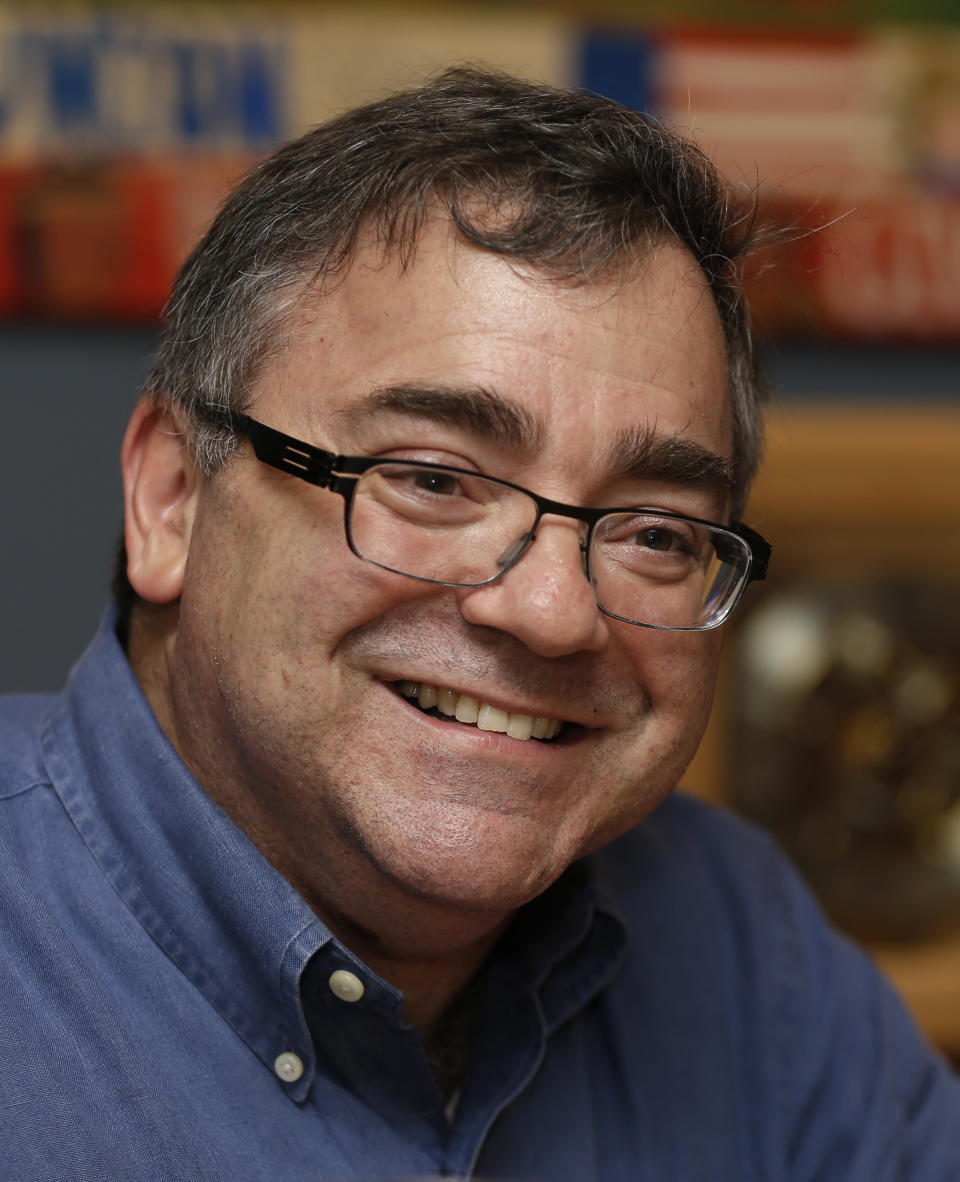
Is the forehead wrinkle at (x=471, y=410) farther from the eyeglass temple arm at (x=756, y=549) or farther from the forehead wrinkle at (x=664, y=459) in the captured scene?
the eyeglass temple arm at (x=756, y=549)

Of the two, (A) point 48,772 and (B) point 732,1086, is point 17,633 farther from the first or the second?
(B) point 732,1086

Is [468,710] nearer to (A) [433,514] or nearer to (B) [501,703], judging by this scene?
(B) [501,703]

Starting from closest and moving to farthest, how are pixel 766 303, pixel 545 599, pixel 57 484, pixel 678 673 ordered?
pixel 545 599 < pixel 678 673 < pixel 57 484 < pixel 766 303

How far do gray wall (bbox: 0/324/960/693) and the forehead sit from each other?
116cm

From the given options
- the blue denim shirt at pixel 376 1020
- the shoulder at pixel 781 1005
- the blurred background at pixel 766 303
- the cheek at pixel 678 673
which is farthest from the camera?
the blurred background at pixel 766 303

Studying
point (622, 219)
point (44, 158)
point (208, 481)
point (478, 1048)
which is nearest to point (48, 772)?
point (208, 481)

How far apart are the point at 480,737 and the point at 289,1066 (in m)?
0.28

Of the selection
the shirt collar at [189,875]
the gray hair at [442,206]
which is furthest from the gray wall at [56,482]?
the shirt collar at [189,875]

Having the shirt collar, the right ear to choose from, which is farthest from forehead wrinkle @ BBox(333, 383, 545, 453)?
the shirt collar

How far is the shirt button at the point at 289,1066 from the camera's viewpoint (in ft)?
3.15

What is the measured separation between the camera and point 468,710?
3.16 ft

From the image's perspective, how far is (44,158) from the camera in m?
2.02

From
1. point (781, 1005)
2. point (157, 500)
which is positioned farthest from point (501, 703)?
point (781, 1005)

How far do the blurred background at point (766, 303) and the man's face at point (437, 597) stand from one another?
110 centimetres
